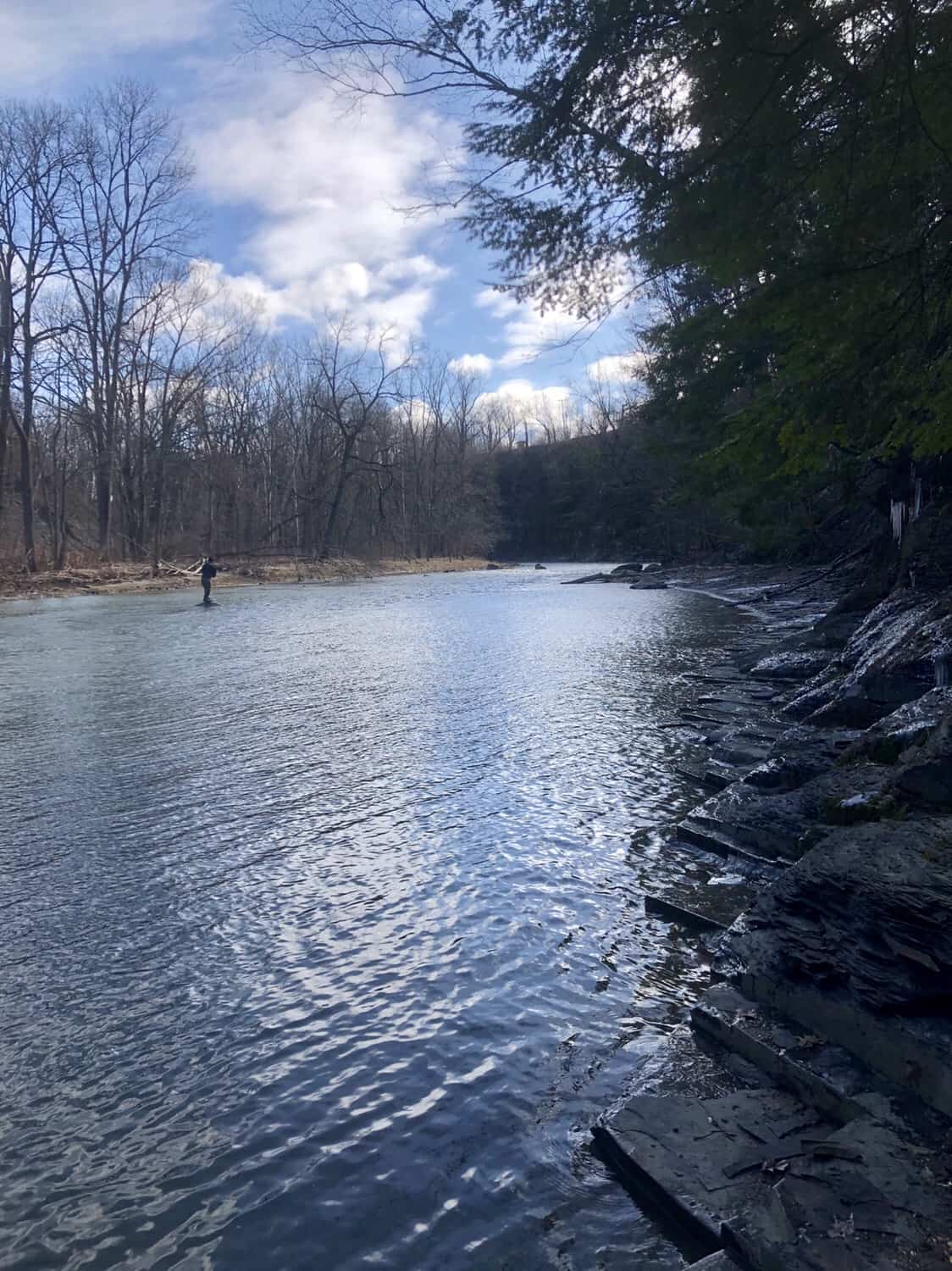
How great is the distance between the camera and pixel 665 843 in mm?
5543

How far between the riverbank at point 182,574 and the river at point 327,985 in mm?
23144

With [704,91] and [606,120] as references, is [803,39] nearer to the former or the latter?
[704,91]

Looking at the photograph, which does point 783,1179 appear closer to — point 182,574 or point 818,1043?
point 818,1043

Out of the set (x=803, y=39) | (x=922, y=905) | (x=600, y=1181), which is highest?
(x=803, y=39)

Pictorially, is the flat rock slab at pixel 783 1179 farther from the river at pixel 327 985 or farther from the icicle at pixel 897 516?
the icicle at pixel 897 516

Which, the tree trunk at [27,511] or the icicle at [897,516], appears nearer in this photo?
the icicle at [897,516]

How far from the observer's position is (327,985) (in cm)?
393

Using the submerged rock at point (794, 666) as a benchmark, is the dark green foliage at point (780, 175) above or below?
above

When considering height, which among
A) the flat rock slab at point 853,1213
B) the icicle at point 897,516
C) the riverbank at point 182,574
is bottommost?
the flat rock slab at point 853,1213

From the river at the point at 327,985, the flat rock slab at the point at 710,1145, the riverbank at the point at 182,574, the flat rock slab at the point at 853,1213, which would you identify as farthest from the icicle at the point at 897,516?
the riverbank at the point at 182,574

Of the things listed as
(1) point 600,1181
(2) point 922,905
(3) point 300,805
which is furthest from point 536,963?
(3) point 300,805

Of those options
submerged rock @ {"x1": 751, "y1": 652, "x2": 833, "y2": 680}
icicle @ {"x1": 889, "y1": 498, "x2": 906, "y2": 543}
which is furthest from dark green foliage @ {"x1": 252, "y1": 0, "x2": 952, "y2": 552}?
icicle @ {"x1": 889, "y1": 498, "x2": 906, "y2": 543}

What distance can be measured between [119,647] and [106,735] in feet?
25.2

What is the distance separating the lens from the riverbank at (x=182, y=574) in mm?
30234
